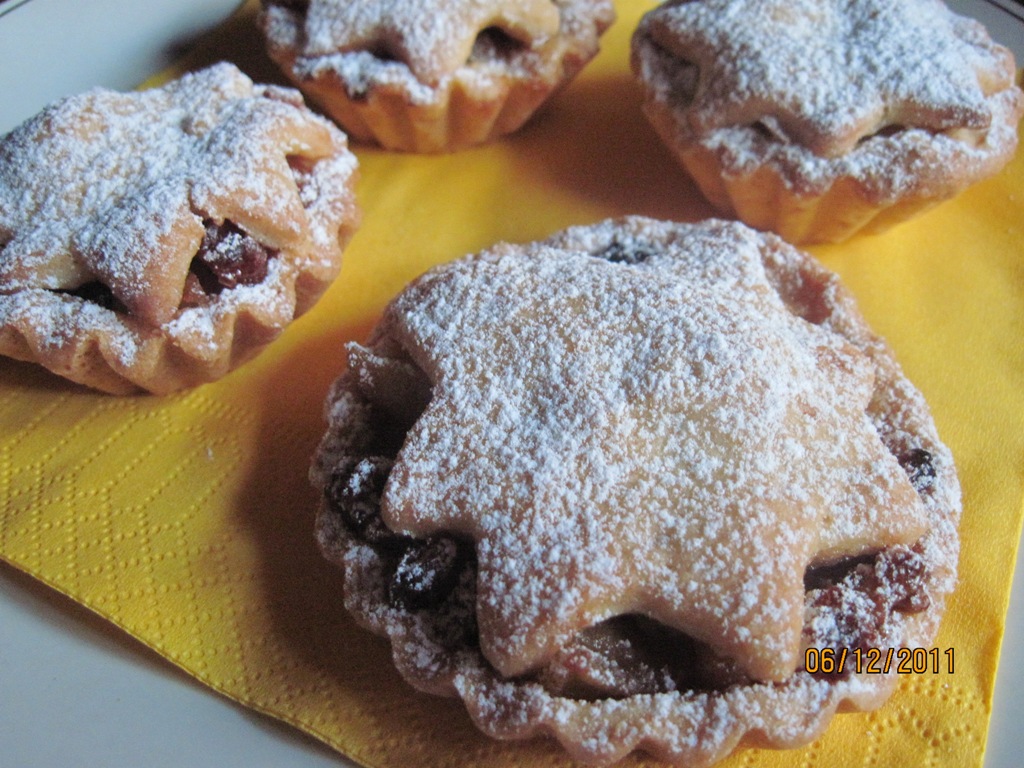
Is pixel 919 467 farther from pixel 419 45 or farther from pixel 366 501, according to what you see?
pixel 419 45

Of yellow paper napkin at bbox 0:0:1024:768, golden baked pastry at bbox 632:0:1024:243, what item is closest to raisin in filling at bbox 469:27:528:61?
yellow paper napkin at bbox 0:0:1024:768

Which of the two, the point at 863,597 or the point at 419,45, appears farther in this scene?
the point at 419,45

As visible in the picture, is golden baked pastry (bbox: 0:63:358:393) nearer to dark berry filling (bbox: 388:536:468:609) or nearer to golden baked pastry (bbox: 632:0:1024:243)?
dark berry filling (bbox: 388:536:468:609)

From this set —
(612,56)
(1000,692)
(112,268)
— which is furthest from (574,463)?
(612,56)

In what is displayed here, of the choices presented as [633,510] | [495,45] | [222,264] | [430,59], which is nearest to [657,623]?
[633,510]
